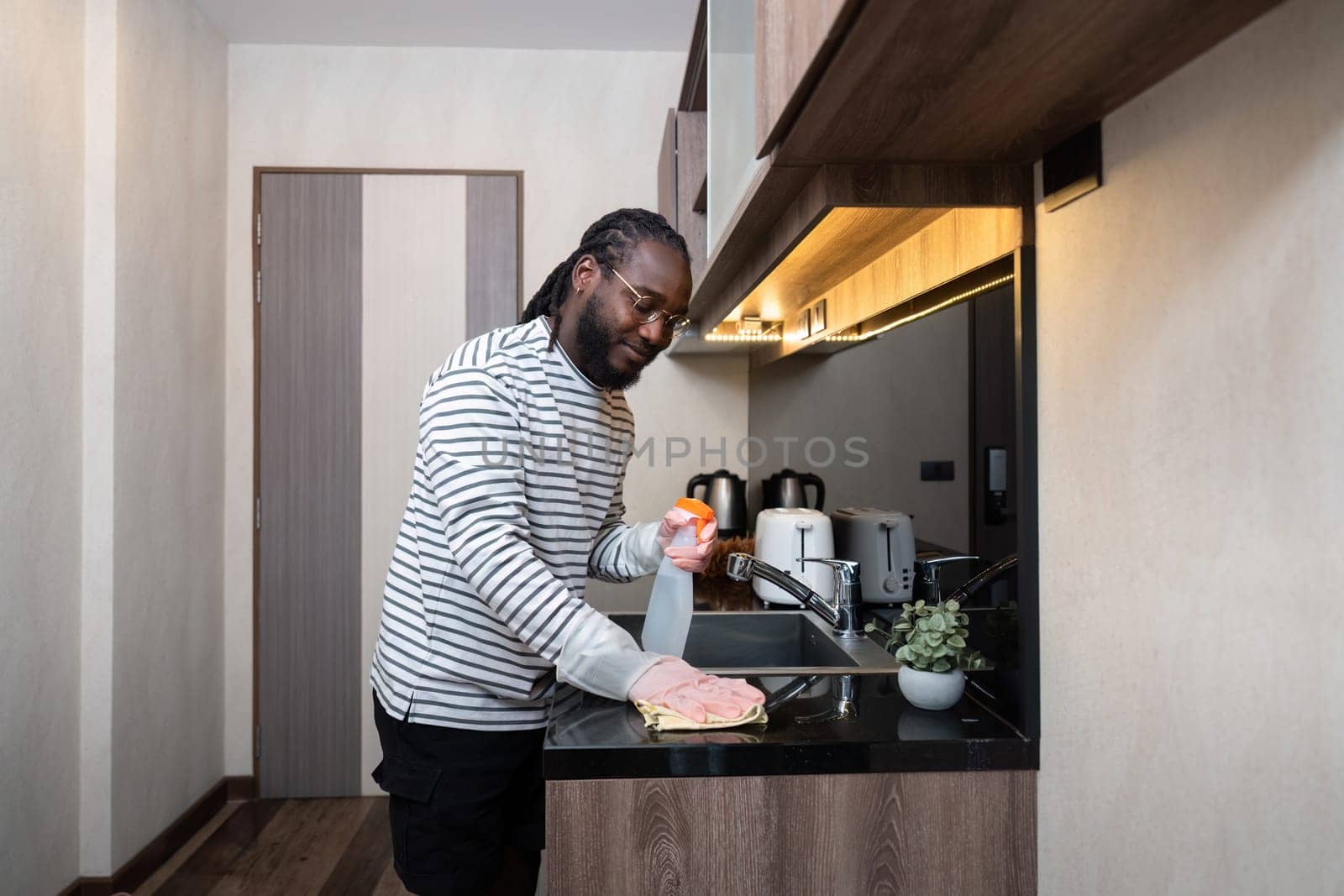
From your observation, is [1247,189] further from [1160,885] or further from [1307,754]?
[1160,885]

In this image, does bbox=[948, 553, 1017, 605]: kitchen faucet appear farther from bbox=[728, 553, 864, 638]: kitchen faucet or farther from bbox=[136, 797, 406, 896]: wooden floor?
bbox=[136, 797, 406, 896]: wooden floor

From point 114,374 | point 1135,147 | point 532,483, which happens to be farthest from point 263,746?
point 1135,147

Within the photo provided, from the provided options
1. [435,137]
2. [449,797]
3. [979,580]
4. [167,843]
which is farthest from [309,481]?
[979,580]

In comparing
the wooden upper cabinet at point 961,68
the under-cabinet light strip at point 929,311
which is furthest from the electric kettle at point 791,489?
the wooden upper cabinet at point 961,68

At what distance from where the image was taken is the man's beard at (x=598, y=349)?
1409 mm

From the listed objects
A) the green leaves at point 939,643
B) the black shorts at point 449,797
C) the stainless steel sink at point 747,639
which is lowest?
the black shorts at point 449,797

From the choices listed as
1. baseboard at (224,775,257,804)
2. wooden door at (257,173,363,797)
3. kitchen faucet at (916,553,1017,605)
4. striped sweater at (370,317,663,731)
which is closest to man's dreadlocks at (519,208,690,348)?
striped sweater at (370,317,663,731)

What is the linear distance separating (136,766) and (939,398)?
7.82ft

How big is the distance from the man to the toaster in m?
0.56

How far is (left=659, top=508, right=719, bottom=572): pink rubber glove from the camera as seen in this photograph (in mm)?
1410

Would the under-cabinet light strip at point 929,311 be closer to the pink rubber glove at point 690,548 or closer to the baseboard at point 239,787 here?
the pink rubber glove at point 690,548

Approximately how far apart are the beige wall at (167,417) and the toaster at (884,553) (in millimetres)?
1932

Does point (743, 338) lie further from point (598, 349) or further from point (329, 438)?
point (329, 438)

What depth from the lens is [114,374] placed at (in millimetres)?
2434
